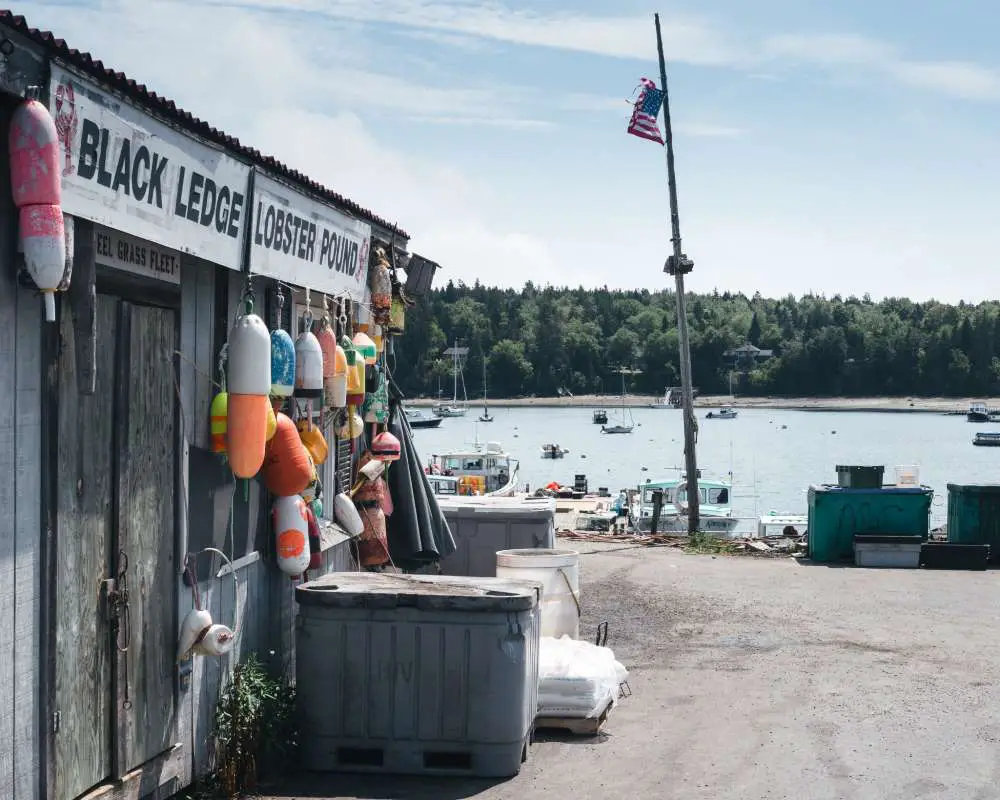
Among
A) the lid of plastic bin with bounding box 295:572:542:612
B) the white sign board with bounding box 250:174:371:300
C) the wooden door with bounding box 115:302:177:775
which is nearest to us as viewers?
the wooden door with bounding box 115:302:177:775

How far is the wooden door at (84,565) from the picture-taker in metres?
5.70

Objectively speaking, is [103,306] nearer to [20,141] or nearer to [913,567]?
[20,141]

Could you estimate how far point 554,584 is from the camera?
33.9 feet

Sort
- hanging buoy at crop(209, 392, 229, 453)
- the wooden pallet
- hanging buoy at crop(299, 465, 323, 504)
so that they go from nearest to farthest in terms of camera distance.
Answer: hanging buoy at crop(209, 392, 229, 453), hanging buoy at crop(299, 465, 323, 504), the wooden pallet

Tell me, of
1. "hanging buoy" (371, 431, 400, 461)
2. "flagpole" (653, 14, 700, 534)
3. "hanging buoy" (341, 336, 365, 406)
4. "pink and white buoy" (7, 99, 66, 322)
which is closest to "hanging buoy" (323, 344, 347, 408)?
"hanging buoy" (341, 336, 365, 406)

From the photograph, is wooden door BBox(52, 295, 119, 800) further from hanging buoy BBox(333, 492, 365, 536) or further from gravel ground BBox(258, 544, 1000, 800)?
hanging buoy BBox(333, 492, 365, 536)

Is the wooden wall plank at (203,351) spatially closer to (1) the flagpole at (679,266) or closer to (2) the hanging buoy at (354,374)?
(2) the hanging buoy at (354,374)

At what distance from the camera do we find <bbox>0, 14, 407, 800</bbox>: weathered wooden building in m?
5.33

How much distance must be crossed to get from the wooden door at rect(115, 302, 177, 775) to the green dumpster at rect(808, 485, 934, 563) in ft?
40.1

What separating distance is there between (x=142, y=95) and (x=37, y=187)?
41.1 inches

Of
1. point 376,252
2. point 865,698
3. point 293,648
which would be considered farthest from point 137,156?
point 865,698

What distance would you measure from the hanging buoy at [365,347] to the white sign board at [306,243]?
1.09 feet

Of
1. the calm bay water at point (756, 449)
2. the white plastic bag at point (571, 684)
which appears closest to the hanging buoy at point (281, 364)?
the white plastic bag at point (571, 684)

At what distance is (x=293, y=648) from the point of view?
354 inches
